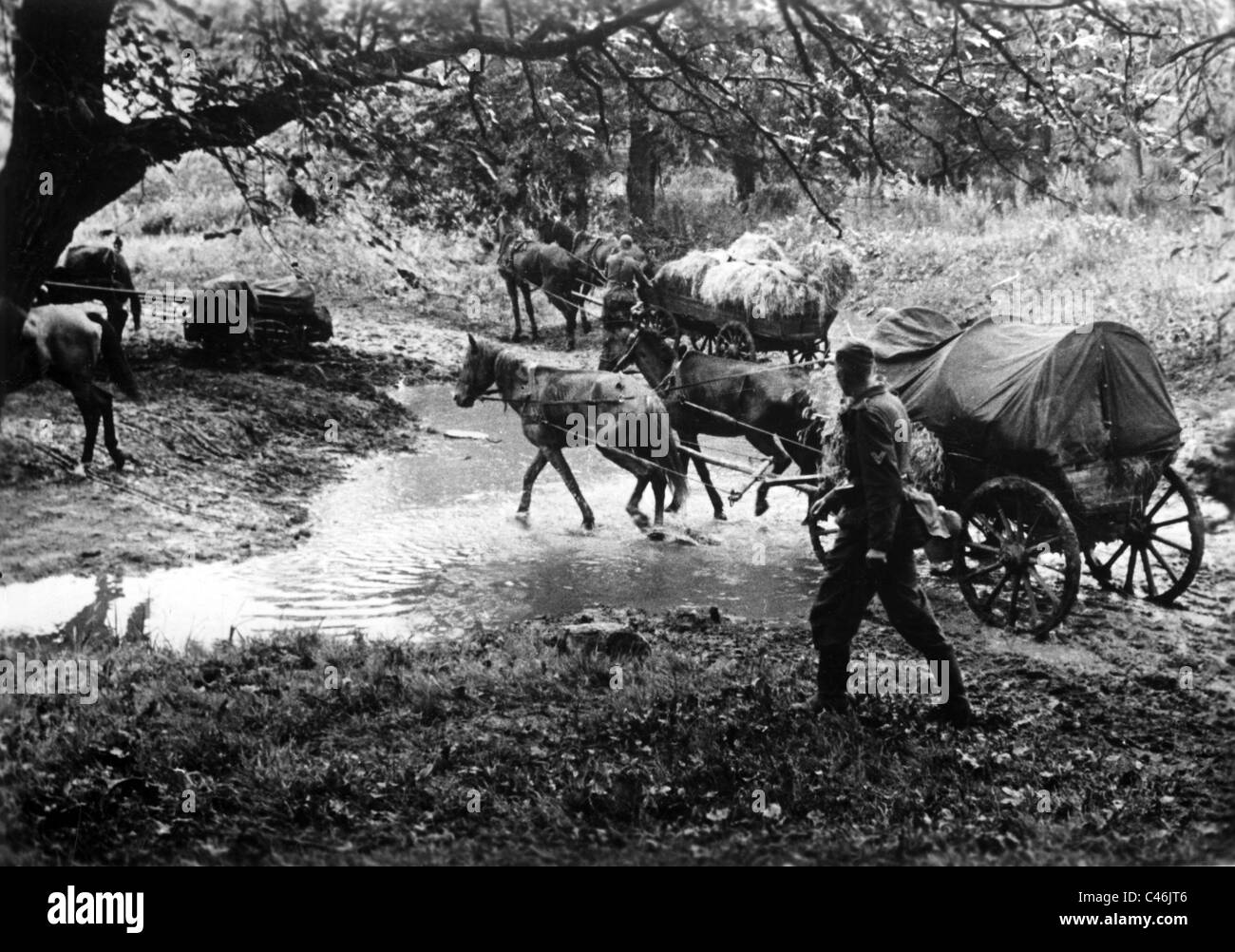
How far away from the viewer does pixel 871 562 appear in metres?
5.12

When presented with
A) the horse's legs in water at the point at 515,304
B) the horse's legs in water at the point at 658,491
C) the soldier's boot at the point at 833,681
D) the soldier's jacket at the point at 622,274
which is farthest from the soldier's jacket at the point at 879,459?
the horse's legs in water at the point at 515,304

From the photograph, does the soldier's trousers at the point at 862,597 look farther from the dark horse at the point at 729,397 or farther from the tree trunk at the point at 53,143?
the tree trunk at the point at 53,143

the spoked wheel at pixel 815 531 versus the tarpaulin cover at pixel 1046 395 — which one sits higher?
the tarpaulin cover at pixel 1046 395

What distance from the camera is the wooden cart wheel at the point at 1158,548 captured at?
5570mm

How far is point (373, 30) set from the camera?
572 centimetres

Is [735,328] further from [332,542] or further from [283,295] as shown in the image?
[332,542]

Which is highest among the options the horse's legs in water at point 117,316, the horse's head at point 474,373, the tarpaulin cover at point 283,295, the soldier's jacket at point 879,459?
the tarpaulin cover at point 283,295

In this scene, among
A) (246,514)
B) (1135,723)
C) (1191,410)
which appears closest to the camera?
(1135,723)

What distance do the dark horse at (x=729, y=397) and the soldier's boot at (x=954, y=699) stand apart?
2036mm

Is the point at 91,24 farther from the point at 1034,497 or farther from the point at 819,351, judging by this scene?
the point at 1034,497

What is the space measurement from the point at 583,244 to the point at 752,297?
1097mm
